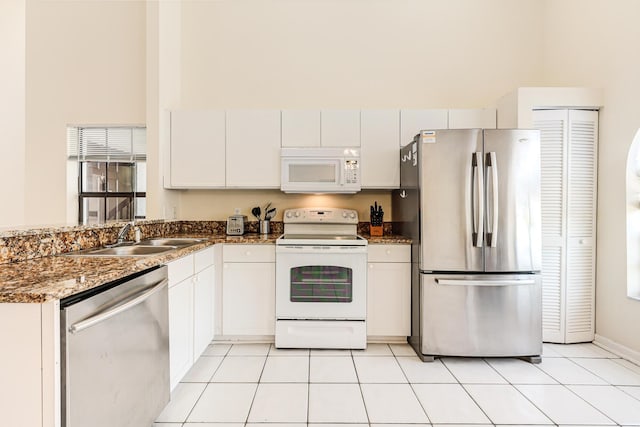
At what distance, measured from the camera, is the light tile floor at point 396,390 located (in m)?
1.88

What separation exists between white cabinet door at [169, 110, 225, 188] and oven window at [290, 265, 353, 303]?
4.03 ft

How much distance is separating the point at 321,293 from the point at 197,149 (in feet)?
5.87

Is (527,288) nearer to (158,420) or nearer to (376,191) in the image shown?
(376,191)

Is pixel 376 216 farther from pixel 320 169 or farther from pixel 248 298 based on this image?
pixel 248 298

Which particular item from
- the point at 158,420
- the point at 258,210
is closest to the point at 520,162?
the point at 258,210

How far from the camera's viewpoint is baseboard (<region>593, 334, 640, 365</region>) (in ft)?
8.26

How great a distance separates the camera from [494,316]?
8.40 feet

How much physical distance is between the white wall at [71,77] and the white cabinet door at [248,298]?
2.03 metres

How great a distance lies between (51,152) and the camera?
356cm

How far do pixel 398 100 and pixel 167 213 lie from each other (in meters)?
2.66

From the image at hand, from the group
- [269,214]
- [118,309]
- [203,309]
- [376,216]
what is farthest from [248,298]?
[118,309]

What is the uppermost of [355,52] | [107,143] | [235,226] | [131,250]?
[355,52]

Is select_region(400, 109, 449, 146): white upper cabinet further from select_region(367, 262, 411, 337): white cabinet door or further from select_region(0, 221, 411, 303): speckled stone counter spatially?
select_region(0, 221, 411, 303): speckled stone counter

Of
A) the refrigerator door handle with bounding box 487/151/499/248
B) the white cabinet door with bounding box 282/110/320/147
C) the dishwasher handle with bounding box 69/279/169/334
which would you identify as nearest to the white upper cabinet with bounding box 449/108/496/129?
the refrigerator door handle with bounding box 487/151/499/248
